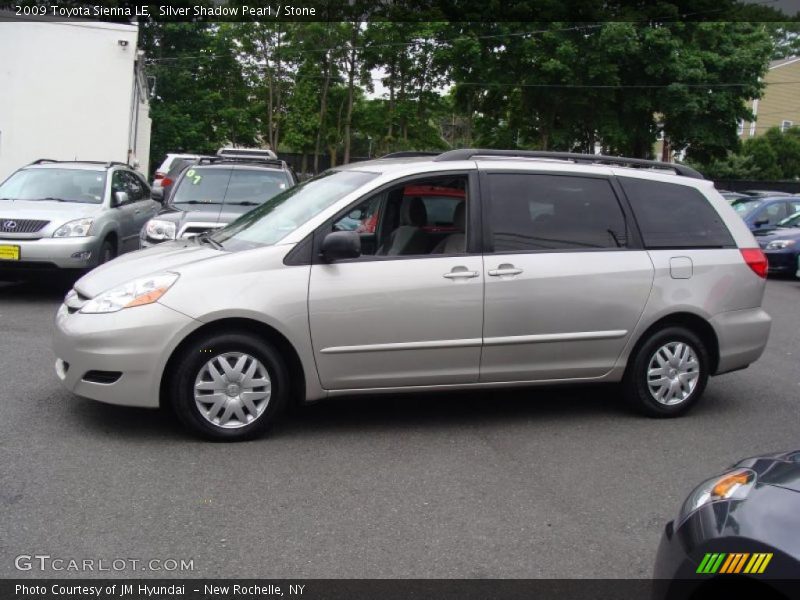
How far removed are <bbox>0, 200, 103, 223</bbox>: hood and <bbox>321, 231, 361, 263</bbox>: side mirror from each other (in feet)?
19.8

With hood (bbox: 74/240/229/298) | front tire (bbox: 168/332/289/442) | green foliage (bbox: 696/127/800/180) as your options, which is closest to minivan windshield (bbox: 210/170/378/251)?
hood (bbox: 74/240/229/298)

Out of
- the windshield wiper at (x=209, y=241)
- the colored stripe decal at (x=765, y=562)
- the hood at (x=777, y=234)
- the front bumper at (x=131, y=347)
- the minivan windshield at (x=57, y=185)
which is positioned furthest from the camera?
the hood at (x=777, y=234)

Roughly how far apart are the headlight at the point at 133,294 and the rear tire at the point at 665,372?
3.25m

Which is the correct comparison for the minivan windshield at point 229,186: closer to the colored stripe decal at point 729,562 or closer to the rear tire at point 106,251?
the rear tire at point 106,251

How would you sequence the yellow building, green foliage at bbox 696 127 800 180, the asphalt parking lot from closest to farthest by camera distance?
the asphalt parking lot, green foliage at bbox 696 127 800 180, the yellow building

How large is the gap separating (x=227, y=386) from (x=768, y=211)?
1554 cm

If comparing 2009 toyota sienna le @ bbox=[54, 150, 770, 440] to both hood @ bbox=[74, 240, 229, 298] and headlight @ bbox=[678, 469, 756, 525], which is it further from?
headlight @ bbox=[678, 469, 756, 525]

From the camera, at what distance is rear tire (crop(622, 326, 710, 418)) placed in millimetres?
6227

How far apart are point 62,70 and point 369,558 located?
19178 millimetres

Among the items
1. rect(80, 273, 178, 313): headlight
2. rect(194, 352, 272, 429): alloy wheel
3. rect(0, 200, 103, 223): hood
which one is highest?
rect(0, 200, 103, 223): hood

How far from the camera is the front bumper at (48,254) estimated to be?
10023mm

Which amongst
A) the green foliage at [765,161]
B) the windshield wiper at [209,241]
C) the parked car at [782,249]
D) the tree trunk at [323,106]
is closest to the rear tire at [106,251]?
the windshield wiper at [209,241]

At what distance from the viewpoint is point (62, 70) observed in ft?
66.4

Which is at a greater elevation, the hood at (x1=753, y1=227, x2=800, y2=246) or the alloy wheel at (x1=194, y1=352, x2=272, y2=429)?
the hood at (x1=753, y1=227, x2=800, y2=246)
